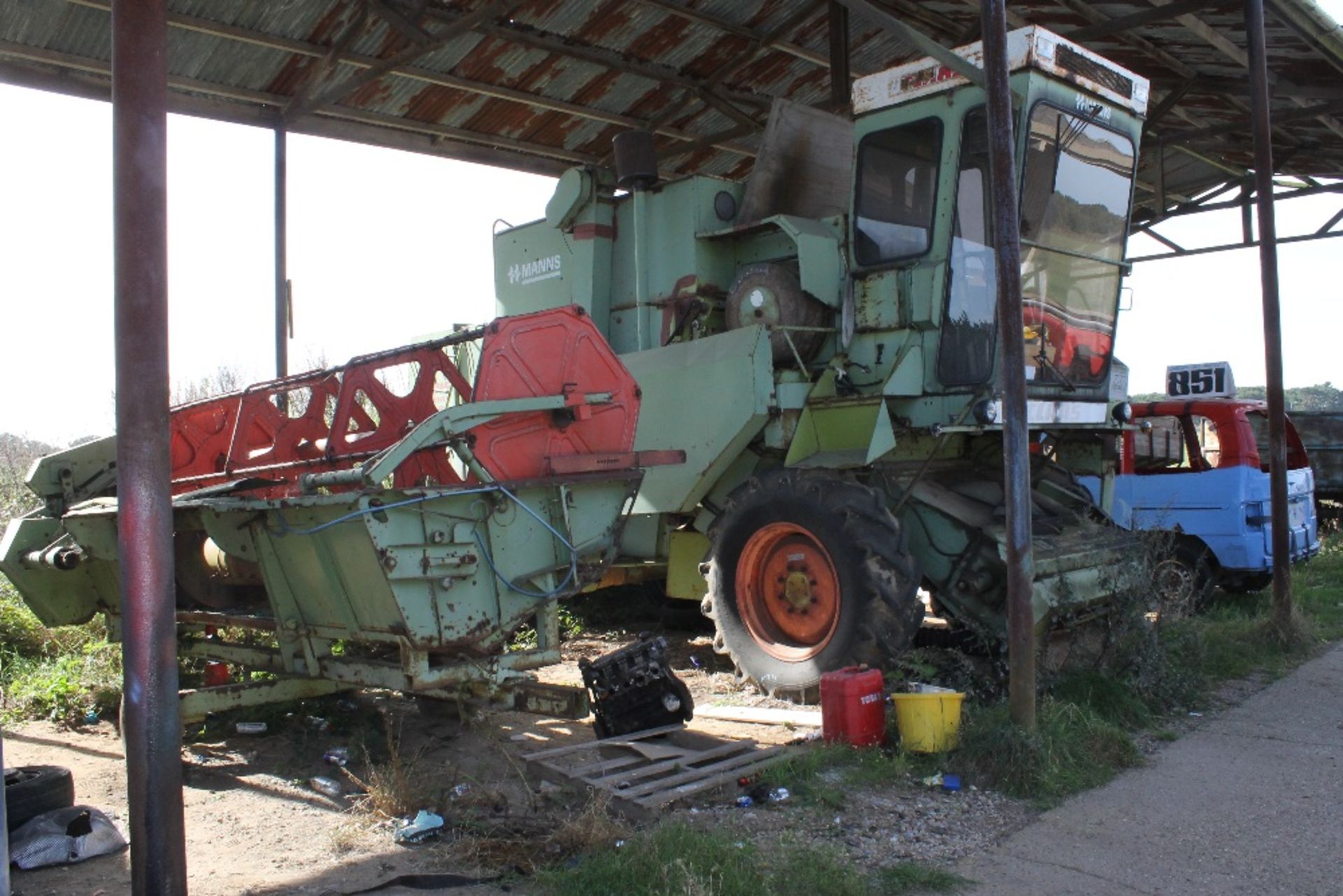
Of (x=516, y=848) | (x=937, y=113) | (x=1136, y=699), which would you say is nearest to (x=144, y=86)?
(x=516, y=848)

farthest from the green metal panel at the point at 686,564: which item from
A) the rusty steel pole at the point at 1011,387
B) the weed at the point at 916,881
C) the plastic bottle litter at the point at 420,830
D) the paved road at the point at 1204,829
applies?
the weed at the point at 916,881

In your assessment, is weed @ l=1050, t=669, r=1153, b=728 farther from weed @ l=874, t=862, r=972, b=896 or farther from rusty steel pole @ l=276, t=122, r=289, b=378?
rusty steel pole @ l=276, t=122, r=289, b=378

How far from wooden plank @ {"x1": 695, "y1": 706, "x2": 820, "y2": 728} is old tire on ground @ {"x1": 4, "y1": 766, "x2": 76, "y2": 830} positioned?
3.04 metres

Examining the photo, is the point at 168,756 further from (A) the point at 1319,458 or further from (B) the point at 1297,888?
(A) the point at 1319,458

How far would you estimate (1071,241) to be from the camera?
671cm

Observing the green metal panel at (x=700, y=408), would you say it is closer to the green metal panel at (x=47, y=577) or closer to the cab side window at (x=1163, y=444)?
the green metal panel at (x=47, y=577)

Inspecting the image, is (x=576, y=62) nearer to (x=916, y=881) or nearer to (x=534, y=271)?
(x=534, y=271)

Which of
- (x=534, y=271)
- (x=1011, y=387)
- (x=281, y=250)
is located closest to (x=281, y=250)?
(x=281, y=250)

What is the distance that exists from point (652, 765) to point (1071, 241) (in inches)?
165

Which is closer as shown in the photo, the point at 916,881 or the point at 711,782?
the point at 916,881

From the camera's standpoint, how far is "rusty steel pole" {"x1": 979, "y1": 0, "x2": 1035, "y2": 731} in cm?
486

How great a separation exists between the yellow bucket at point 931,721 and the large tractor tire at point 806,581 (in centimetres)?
78

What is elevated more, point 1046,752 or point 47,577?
point 47,577

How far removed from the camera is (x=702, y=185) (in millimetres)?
7684
